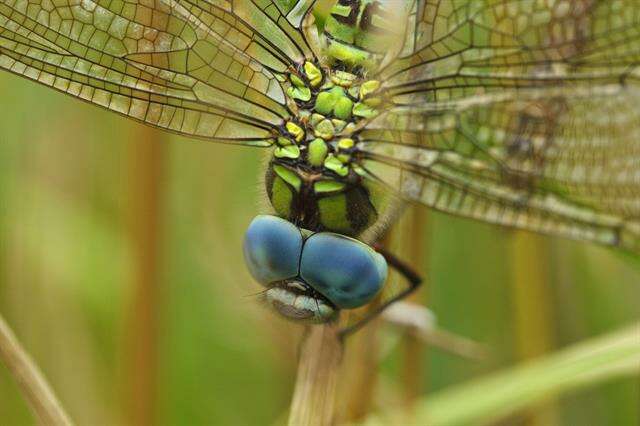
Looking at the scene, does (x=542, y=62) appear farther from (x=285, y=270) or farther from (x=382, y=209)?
(x=285, y=270)

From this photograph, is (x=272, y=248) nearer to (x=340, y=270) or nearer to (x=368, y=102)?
(x=340, y=270)

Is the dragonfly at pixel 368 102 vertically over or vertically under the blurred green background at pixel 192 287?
over

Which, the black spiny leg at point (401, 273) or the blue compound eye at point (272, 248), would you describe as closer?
the blue compound eye at point (272, 248)

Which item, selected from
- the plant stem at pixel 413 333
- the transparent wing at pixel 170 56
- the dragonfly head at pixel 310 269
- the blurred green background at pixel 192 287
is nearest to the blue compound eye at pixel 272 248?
the dragonfly head at pixel 310 269

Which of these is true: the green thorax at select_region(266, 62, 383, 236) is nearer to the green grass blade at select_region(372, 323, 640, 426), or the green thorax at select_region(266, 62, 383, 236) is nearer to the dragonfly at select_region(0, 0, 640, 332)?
the dragonfly at select_region(0, 0, 640, 332)

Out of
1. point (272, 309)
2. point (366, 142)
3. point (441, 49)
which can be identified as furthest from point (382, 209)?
point (441, 49)

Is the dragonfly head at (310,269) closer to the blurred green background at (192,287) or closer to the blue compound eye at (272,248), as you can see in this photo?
the blue compound eye at (272,248)

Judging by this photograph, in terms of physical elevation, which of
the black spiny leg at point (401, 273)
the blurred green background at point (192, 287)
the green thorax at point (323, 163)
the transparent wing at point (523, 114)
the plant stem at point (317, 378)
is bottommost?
the blurred green background at point (192, 287)

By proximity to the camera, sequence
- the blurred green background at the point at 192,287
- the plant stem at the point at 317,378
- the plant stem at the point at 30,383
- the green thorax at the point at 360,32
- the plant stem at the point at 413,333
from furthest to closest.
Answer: the blurred green background at the point at 192,287 < the plant stem at the point at 413,333 < the green thorax at the point at 360,32 < the plant stem at the point at 317,378 < the plant stem at the point at 30,383
